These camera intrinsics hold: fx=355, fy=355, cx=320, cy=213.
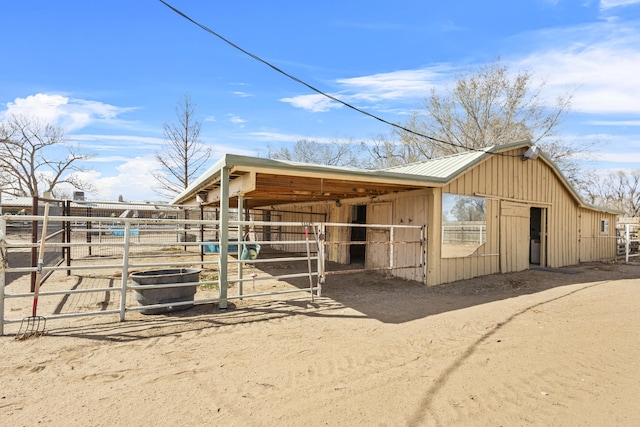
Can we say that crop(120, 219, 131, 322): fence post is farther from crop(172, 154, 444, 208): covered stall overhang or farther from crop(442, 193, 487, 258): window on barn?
crop(442, 193, 487, 258): window on barn

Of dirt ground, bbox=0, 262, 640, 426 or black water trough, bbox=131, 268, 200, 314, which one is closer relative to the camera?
dirt ground, bbox=0, 262, 640, 426

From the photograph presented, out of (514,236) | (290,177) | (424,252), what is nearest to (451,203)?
(424,252)

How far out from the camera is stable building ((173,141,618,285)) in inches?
275

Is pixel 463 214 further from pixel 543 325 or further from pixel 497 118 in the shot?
pixel 497 118

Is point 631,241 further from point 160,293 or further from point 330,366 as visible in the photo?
point 160,293

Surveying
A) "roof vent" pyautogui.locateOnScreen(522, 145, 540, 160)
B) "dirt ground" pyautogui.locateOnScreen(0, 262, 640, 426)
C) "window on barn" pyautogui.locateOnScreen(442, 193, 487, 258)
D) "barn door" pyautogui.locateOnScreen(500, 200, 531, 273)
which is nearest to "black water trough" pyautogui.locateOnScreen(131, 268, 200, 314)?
"dirt ground" pyautogui.locateOnScreen(0, 262, 640, 426)

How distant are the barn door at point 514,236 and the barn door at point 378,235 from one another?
311 cm

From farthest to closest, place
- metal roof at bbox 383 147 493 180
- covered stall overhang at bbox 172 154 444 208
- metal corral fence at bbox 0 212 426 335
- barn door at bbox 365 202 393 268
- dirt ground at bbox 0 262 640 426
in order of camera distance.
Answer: barn door at bbox 365 202 393 268, metal roof at bbox 383 147 493 180, covered stall overhang at bbox 172 154 444 208, metal corral fence at bbox 0 212 426 335, dirt ground at bbox 0 262 640 426

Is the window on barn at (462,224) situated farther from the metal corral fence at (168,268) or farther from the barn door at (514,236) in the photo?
the barn door at (514,236)

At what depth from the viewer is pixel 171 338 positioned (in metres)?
4.30

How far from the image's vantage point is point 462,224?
868cm

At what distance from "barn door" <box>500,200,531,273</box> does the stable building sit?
1.1 inches

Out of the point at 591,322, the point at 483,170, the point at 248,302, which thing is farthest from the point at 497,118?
the point at 248,302

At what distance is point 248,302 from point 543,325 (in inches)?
178
